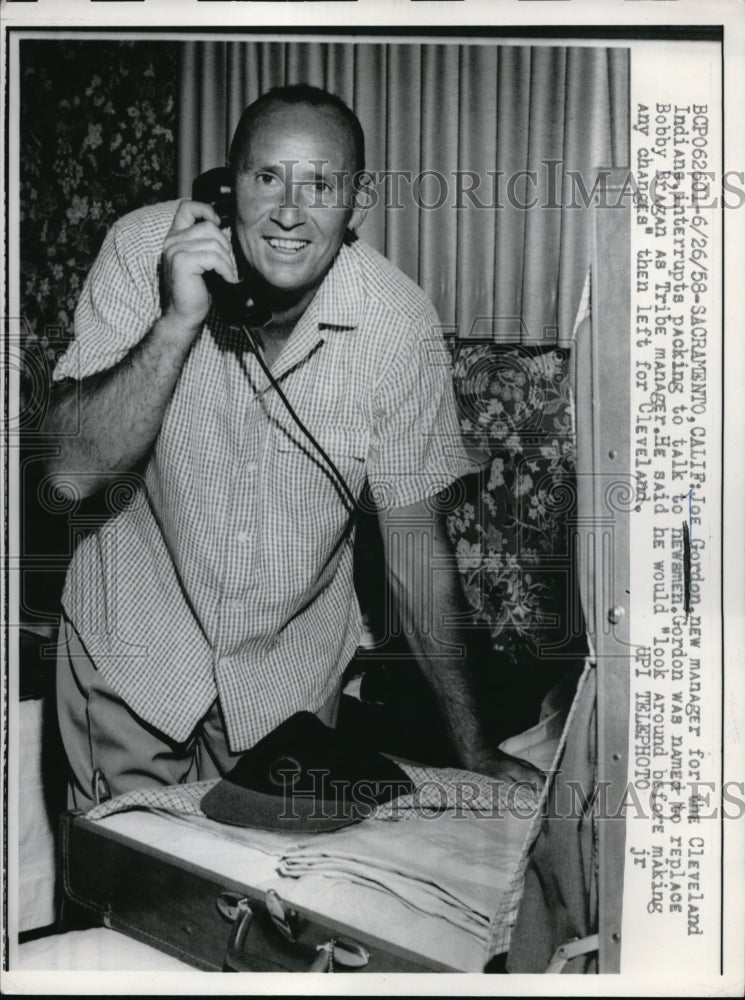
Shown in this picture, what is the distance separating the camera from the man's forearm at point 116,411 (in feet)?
5.15

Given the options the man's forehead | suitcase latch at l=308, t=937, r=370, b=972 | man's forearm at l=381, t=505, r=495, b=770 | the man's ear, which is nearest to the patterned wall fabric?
the man's forehead

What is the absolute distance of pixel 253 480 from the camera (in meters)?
1.59

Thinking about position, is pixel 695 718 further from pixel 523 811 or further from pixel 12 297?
pixel 12 297

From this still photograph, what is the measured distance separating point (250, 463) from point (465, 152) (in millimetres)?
581

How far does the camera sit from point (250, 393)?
159cm

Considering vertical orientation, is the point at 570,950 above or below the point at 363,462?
below

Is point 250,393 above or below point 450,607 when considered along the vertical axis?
above

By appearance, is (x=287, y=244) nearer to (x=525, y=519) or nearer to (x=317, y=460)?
(x=317, y=460)

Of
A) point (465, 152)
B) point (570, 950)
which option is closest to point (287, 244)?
point (465, 152)

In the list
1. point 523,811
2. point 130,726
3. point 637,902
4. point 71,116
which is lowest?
point 637,902

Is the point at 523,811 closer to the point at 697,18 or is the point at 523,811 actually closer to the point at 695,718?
the point at 695,718

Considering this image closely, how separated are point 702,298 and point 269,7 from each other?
811 mm

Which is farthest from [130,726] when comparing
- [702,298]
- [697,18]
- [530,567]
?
[697,18]

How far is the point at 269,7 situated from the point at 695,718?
129 cm
